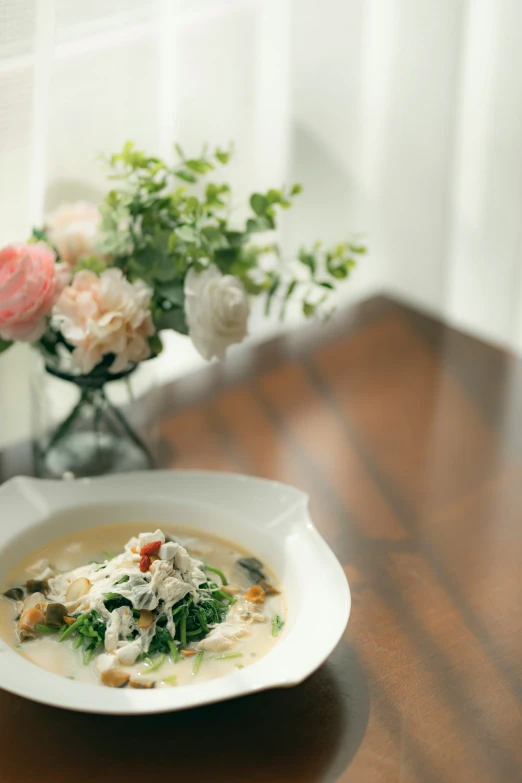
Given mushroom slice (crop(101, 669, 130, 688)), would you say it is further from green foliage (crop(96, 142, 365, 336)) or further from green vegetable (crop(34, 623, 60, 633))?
green foliage (crop(96, 142, 365, 336))

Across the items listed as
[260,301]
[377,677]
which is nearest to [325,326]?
[260,301]

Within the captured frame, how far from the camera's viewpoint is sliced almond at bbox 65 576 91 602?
3.45 feet

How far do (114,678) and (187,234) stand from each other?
1.81 feet

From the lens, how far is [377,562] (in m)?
1.25

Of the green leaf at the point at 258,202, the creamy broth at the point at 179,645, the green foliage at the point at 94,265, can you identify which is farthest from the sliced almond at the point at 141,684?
the green leaf at the point at 258,202

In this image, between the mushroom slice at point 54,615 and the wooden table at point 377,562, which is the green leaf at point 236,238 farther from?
the mushroom slice at point 54,615

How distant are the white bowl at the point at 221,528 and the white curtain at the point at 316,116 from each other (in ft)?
0.97

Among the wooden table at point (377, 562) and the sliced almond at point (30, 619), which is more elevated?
the sliced almond at point (30, 619)

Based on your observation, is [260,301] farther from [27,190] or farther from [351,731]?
[351,731]

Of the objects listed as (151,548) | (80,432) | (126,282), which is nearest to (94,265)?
(126,282)

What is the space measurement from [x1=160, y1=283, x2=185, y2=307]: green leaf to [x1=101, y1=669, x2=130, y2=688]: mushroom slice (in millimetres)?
476

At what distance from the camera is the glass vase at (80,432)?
53.7 inches

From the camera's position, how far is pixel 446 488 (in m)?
1.41

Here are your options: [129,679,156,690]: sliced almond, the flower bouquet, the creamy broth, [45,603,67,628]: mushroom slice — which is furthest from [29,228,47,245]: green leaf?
[129,679,156,690]: sliced almond
